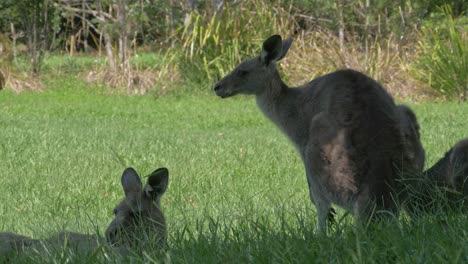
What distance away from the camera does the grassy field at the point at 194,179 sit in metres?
4.39

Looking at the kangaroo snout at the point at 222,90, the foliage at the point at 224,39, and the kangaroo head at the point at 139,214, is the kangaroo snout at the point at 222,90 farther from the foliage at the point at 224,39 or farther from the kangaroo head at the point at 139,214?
the foliage at the point at 224,39

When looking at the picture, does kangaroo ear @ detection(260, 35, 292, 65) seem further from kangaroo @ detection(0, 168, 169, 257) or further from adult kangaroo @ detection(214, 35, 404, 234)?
kangaroo @ detection(0, 168, 169, 257)

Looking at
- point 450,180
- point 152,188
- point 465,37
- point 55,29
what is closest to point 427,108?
point 465,37

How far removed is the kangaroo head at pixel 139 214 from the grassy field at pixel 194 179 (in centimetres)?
13

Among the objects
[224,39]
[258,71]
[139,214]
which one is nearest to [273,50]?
[258,71]

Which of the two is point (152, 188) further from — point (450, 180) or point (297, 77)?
point (297, 77)

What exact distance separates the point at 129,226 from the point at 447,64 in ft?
49.3

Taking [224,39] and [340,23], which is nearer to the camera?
[224,39]

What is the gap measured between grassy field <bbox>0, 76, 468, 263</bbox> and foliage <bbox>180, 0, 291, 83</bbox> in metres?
0.93

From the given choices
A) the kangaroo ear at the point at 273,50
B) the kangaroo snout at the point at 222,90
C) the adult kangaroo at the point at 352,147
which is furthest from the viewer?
the kangaroo snout at the point at 222,90

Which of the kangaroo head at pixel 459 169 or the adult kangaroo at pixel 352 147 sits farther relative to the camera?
the kangaroo head at pixel 459 169

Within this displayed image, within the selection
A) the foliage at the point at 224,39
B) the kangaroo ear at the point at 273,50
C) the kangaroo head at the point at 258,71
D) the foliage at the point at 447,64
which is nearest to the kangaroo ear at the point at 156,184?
the kangaroo head at the point at 258,71

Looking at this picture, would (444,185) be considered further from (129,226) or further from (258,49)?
(258,49)

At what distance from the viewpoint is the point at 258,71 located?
25.6 feet
